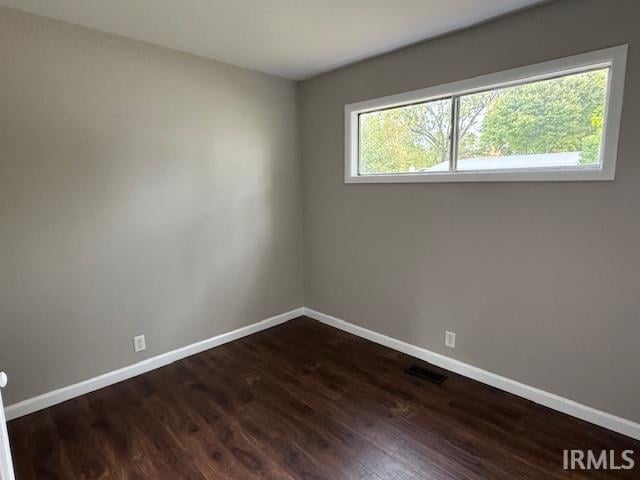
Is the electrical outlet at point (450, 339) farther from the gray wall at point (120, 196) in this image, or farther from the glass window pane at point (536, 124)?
the gray wall at point (120, 196)

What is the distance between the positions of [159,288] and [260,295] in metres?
1.02

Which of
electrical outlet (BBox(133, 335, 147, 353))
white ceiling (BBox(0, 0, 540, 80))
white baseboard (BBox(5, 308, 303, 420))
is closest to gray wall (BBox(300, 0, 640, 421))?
white ceiling (BBox(0, 0, 540, 80))

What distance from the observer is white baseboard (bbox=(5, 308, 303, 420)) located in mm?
2291

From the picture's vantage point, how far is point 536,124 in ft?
7.36

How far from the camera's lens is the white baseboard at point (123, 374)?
7.52 feet

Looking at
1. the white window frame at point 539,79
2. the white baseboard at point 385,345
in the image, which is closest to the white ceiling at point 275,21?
the white window frame at point 539,79

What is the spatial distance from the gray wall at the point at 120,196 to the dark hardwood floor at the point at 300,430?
1.38 ft

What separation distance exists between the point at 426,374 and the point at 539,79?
218 centimetres

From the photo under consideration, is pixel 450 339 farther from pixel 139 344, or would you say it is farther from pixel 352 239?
pixel 139 344

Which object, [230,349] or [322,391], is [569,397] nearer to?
[322,391]

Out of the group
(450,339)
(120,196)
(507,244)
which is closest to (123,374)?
(120,196)

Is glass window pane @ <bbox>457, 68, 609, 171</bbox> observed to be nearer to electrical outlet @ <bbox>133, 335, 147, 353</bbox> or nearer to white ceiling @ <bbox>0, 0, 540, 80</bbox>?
white ceiling @ <bbox>0, 0, 540, 80</bbox>

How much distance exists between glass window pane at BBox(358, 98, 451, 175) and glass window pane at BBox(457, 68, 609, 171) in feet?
0.51

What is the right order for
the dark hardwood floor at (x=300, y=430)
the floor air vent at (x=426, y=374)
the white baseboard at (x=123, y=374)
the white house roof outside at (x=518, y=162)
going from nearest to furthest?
1. the dark hardwood floor at (x=300, y=430)
2. the white house roof outside at (x=518, y=162)
3. the white baseboard at (x=123, y=374)
4. the floor air vent at (x=426, y=374)
